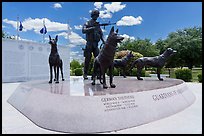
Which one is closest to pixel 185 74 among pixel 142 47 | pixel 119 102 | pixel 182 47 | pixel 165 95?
pixel 165 95

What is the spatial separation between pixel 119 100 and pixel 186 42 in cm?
3418

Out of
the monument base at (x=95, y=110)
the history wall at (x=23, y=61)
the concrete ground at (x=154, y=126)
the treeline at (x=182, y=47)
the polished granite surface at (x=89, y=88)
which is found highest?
the treeline at (x=182, y=47)

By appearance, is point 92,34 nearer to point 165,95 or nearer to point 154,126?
point 165,95

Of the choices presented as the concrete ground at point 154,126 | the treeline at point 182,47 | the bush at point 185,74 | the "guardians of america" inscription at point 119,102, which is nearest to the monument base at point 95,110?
the "guardians of america" inscription at point 119,102

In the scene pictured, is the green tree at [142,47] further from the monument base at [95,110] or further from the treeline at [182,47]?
the monument base at [95,110]

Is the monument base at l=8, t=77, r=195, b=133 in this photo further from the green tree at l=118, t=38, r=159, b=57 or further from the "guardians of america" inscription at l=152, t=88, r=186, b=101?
the green tree at l=118, t=38, r=159, b=57

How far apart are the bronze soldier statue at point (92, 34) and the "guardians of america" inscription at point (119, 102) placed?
304 cm

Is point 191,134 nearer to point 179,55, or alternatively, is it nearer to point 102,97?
point 102,97

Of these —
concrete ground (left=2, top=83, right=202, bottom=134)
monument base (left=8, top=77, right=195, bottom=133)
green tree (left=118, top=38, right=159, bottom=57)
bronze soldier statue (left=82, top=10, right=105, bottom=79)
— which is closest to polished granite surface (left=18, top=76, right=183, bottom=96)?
monument base (left=8, top=77, right=195, bottom=133)

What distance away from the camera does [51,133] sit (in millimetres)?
3404

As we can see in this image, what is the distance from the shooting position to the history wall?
48.0ft

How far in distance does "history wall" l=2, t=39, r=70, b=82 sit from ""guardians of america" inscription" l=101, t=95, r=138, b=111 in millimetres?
12691

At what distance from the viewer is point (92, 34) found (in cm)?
718

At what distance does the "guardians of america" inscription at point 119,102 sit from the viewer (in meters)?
3.88
